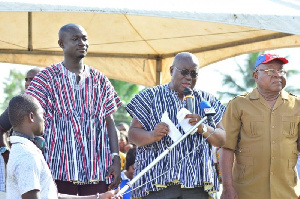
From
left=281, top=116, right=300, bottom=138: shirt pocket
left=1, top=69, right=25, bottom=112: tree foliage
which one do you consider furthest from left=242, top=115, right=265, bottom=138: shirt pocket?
left=1, top=69, right=25, bottom=112: tree foliage

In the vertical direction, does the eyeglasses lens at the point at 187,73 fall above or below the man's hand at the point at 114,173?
above

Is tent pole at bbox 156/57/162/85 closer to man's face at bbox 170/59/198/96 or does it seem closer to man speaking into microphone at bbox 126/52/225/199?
man speaking into microphone at bbox 126/52/225/199

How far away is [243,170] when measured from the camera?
6285mm

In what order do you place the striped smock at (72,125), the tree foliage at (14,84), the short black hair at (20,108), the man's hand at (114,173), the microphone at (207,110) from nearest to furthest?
the short black hair at (20,108)
the microphone at (207,110)
the striped smock at (72,125)
the man's hand at (114,173)
the tree foliage at (14,84)

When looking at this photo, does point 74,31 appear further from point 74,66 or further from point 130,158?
point 130,158

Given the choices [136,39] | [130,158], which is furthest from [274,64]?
[130,158]

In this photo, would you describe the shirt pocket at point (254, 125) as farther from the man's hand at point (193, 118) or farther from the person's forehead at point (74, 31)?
the person's forehead at point (74, 31)

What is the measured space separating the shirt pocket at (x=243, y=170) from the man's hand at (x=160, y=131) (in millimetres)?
956

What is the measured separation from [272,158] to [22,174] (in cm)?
254

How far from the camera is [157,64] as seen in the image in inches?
378

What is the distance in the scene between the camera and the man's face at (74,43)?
18.8ft

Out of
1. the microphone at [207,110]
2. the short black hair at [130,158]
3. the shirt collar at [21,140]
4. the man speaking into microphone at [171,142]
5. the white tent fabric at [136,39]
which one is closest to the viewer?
the shirt collar at [21,140]

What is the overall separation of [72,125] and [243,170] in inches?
65.0

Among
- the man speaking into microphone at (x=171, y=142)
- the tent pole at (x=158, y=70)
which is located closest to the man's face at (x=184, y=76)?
the man speaking into microphone at (x=171, y=142)
